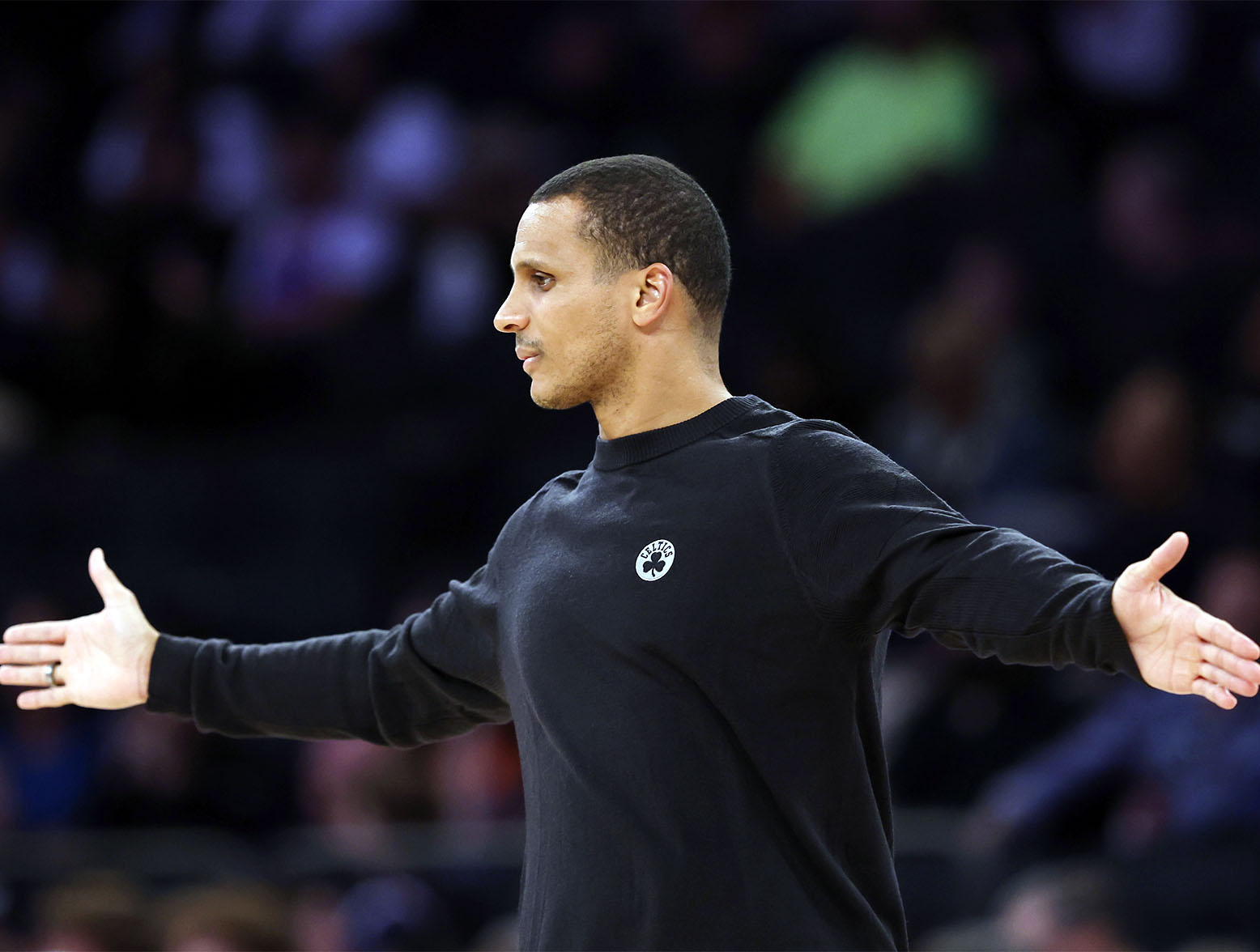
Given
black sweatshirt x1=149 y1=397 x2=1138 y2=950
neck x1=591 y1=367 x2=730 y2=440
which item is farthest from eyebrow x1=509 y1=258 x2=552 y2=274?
black sweatshirt x1=149 y1=397 x2=1138 y2=950

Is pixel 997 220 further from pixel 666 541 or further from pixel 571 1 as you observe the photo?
pixel 666 541

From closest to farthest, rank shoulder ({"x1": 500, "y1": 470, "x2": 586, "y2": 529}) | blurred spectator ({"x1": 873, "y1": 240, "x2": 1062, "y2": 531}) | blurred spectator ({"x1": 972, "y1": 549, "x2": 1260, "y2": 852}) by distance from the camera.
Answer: shoulder ({"x1": 500, "y1": 470, "x2": 586, "y2": 529}) < blurred spectator ({"x1": 972, "y1": 549, "x2": 1260, "y2": 852}) < blurred spectator ({"x1": 873, "y1": 240, "x2": 1062, "y2": 531})

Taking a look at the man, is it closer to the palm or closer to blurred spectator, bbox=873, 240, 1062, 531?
the palm

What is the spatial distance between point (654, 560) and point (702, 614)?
0.13m

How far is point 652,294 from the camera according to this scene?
10.2ft

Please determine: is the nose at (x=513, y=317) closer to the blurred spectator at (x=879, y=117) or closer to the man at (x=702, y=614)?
the man at (x=702, y=614)

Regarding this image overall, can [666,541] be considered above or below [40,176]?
below

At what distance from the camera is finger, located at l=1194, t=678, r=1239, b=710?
7.93ft

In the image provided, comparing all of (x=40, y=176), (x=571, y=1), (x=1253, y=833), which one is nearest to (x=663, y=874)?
(x=1253, y=833)

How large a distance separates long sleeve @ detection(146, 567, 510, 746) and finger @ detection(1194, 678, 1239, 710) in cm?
133

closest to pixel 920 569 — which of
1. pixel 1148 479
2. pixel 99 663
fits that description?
pixel 99 663

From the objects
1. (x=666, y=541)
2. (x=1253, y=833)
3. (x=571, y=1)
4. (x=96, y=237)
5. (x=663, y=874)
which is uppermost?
(x=571, y=1)

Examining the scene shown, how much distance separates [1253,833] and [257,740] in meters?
3.73

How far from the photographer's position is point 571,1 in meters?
8.96
